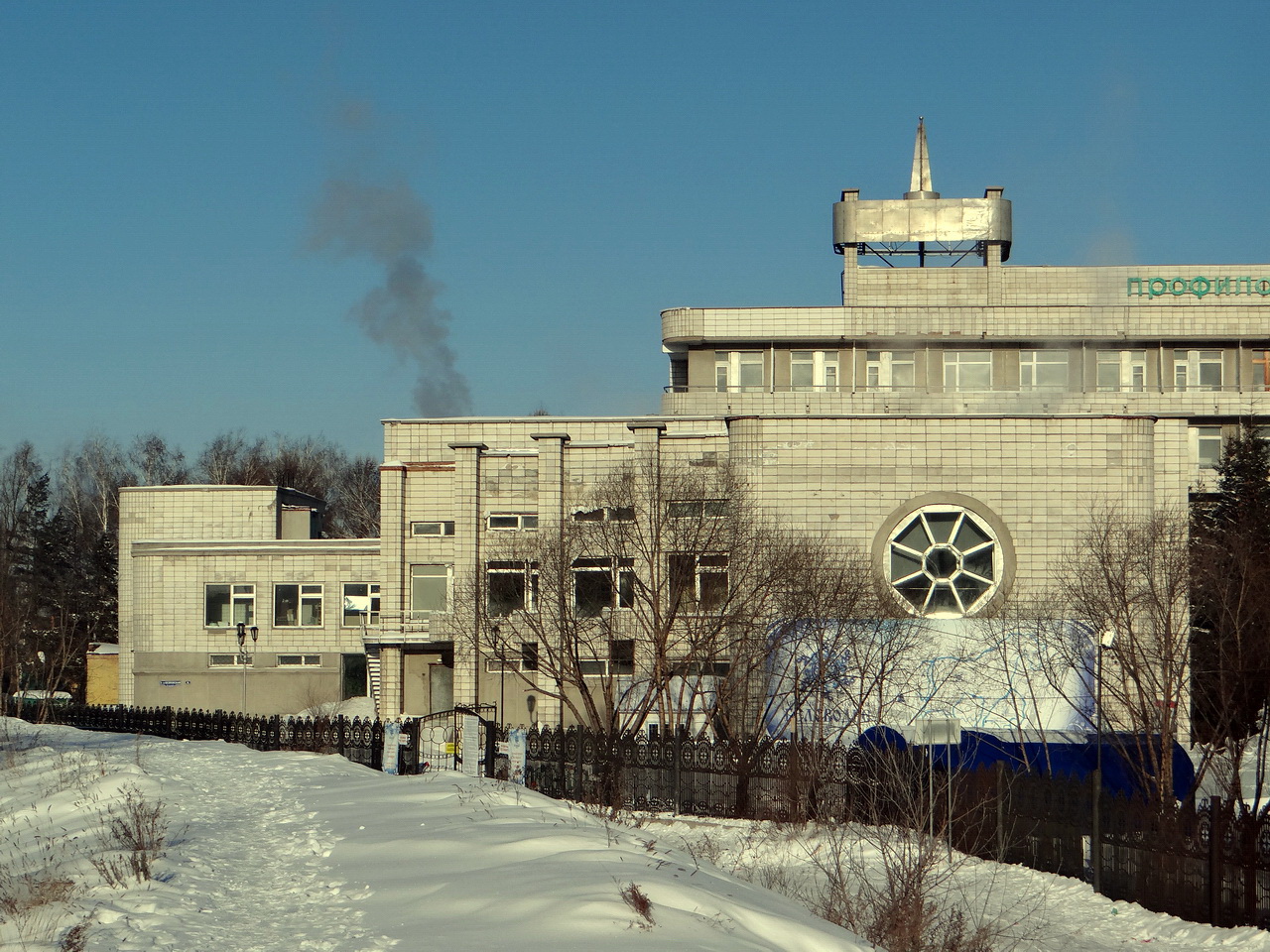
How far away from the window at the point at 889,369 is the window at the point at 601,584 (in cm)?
1843

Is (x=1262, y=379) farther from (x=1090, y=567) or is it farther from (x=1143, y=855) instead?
(x=1143, y=855)

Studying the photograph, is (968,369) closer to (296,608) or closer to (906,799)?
(296,608)

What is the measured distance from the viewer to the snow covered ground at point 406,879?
10508 millimetres

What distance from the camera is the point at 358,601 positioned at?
5869 centimetres

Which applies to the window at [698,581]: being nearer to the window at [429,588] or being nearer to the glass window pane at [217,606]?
the window at [429,588]

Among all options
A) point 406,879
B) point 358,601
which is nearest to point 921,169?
point 358,601

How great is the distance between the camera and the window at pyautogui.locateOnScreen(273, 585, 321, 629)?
58.8 m

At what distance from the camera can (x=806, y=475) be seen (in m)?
44.7

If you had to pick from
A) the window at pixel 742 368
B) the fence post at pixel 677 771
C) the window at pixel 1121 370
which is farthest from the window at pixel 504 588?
the window at pixel 1121 370

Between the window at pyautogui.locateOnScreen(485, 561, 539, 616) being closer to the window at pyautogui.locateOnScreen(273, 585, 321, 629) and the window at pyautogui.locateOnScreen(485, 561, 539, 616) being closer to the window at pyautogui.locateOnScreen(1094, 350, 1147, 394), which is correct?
the window at pyautogui.locateOnScreen(273, 585, 321, 629)

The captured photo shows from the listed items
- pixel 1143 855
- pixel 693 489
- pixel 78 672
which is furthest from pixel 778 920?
pixel 78 672

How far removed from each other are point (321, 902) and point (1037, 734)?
2658 cm

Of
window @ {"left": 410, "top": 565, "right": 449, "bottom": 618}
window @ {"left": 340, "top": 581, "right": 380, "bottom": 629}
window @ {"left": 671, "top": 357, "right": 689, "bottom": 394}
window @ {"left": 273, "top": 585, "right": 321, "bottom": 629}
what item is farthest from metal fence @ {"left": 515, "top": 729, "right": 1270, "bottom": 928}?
window @ {"left": 671, "top": 357, "right": 689, "bottom": 394}

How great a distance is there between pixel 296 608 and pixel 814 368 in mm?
24039
